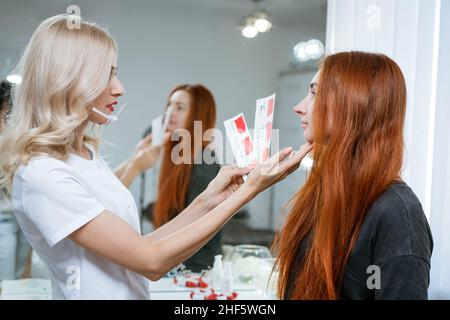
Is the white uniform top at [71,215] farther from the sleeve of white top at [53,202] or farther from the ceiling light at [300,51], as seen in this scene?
the ceiling light at [300,51]

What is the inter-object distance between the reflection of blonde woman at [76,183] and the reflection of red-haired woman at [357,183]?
101mm

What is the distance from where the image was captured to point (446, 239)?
1.40 m

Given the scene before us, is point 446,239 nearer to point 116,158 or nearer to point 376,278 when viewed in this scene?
point 376,278

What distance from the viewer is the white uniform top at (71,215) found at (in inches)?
36.6

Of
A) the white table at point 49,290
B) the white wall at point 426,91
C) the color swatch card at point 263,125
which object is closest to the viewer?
the color swatch card at point 263,125

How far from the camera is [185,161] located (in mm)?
2346

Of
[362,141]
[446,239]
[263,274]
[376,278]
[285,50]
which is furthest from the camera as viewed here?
[285,50]

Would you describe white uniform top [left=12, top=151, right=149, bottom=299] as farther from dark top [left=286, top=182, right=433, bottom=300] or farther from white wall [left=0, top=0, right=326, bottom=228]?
white wall [left=0, top=0, right=326, bottom=228]

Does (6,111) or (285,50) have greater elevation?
(285,50)

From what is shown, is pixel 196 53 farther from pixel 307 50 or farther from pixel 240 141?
pixel 240 141

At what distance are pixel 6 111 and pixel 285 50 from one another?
1705 millimetres

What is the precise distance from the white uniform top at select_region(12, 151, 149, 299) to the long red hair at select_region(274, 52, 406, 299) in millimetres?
415

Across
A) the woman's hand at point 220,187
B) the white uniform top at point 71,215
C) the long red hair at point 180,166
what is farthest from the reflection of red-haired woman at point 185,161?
the white uniform top at point 71,215
